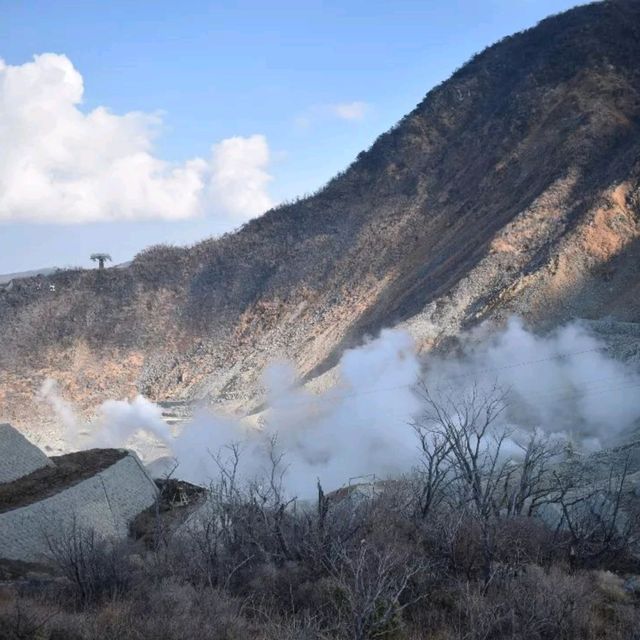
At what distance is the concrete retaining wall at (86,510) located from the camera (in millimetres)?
16672

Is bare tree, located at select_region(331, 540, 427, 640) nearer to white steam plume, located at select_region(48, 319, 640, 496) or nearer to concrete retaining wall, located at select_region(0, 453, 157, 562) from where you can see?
concrete retaining wall, located at select_region(0, 453, 157, 562)

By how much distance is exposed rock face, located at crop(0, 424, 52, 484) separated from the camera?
65.3ft

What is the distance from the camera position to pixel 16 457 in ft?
66.8

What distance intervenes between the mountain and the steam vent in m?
15.3

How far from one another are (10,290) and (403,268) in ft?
98.9

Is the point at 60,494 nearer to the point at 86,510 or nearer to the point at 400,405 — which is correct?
the point at 86,510

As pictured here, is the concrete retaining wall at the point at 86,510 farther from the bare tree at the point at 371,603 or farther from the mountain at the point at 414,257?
the mountain at the point at 414,257

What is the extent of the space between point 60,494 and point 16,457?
8.83 feet

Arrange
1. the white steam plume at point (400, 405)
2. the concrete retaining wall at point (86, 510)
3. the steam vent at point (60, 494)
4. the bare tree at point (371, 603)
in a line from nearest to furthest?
the bare tree at point (371, 603) → the concrete retaining wall at point (86, 510) → the steam vent at point (60, 494) → the white steam plume at point (400, 405)

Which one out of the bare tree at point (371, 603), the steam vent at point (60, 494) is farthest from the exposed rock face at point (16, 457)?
the bare tree at point (371, 603)

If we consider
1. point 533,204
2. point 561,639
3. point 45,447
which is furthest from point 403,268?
point 561,639

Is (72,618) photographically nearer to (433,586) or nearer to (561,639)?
(433,586)

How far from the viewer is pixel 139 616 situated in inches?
393

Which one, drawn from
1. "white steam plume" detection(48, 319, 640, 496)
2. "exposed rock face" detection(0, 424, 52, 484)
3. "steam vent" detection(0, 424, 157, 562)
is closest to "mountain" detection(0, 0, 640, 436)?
"white steam plume" detection(48, 319, 640, 496)
